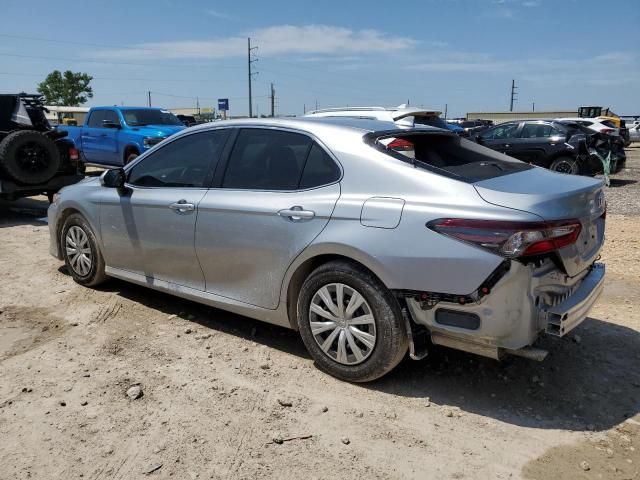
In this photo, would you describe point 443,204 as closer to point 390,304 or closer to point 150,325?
point 390,304

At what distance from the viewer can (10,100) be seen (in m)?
9.55

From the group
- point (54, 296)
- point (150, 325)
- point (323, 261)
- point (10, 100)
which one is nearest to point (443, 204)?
point (323, 261)

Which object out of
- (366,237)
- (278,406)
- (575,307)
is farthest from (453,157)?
(278,406)

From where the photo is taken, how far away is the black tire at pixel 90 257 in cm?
510

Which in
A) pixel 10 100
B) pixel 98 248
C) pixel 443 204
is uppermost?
pixel 10 100

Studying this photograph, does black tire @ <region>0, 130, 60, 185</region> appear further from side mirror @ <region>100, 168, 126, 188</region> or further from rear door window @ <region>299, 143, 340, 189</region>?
rear door window @ <region>299, 143, 340, 189</region>

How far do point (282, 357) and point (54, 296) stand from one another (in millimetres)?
2569

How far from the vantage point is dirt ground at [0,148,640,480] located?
2717 mm

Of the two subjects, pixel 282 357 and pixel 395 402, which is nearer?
pixel 395 402

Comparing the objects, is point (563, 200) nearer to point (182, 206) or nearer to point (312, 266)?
point (312, 266)

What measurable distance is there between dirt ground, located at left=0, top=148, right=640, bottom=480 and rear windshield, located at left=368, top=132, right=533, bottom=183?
1300mm

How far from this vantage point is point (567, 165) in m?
12.9

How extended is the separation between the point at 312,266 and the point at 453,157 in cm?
122

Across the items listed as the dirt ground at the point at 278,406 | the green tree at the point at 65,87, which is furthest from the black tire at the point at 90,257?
the green tree at the point at 65,87
